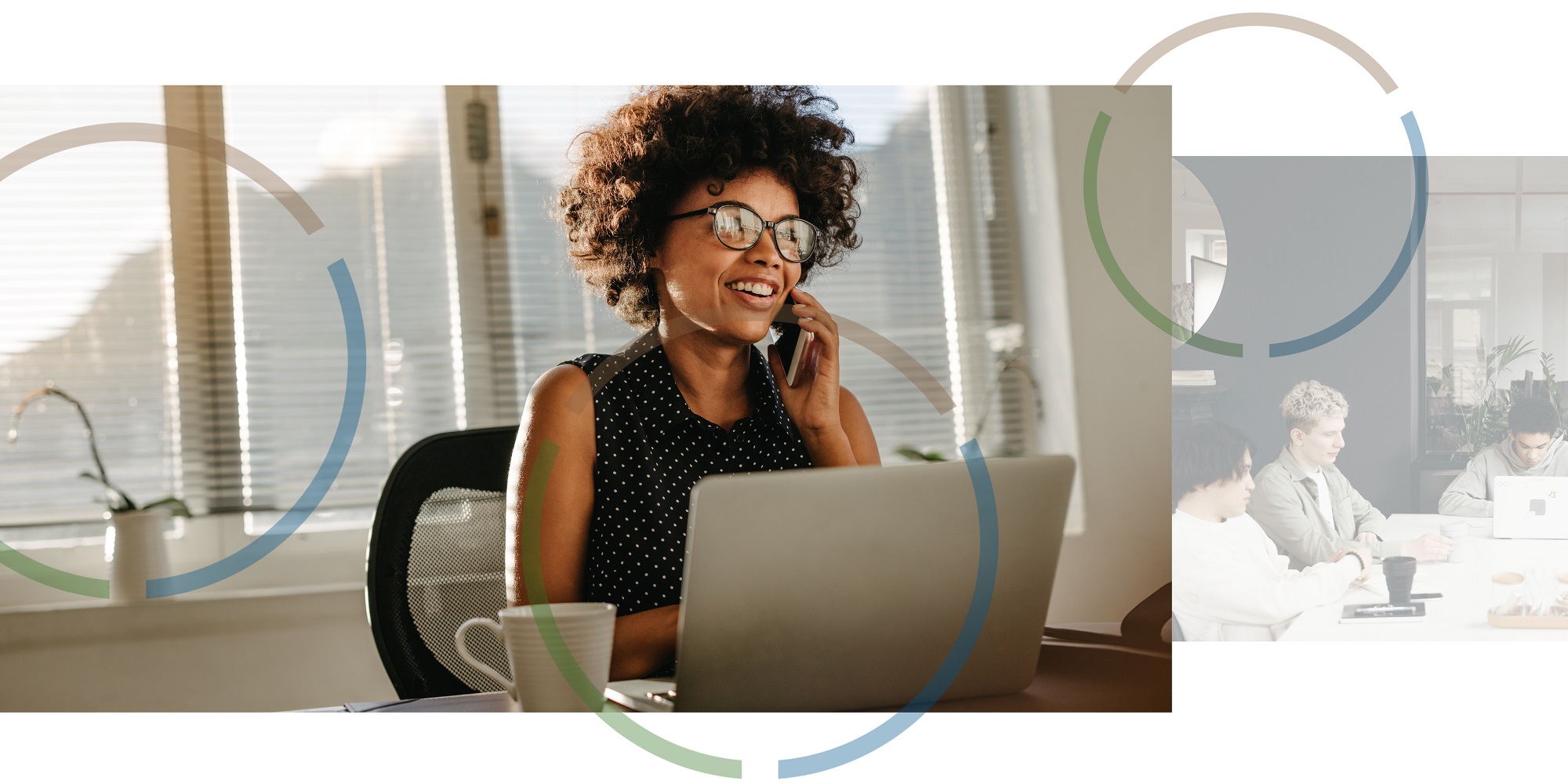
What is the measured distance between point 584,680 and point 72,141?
1.96 meters

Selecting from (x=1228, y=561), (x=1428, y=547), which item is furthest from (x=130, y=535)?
(x=1428, y=547)

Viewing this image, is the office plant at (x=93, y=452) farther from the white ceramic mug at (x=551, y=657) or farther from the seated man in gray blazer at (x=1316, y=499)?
the seated man in gray blazer at (x=1316, y=499)

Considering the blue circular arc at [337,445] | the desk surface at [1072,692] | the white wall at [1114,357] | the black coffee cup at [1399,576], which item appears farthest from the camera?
the blue circular arc at [337,445]

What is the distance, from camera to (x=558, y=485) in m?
1.05

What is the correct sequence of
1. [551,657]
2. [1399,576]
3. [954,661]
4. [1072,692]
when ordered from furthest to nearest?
[1399,576] → [1072,692] → [954,661] → [551,657]

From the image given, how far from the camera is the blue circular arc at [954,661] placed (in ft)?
2.19

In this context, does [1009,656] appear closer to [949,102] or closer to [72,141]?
[949,102]

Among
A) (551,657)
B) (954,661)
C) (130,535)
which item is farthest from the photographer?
(130,535)

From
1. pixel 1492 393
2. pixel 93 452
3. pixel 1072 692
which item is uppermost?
pixel 1492 393

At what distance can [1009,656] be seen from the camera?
30.4 inches

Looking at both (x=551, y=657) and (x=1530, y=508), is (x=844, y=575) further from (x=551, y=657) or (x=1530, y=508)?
(x=1530, y=508)

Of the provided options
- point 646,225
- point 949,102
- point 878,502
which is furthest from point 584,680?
point 949,102

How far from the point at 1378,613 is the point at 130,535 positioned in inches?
82.2
